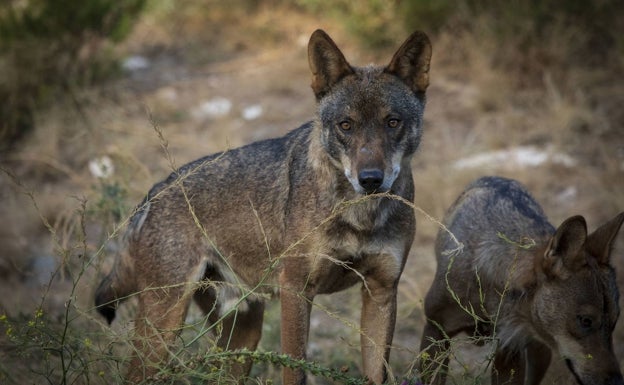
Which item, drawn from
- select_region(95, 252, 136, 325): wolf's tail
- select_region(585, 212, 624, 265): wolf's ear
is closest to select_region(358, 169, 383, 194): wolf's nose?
select_region(585, 212, 624, 265): wolf's ear

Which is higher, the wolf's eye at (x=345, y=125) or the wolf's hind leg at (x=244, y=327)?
the wolf's eye at (x=345, y=125)

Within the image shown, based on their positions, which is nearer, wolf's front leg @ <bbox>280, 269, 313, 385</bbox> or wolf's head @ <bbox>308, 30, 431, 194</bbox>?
wolf's head @ <bbox>308, 30, 431, 194</bbox>

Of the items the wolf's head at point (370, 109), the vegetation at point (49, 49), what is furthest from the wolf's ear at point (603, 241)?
the vegetation at point (49, 49)

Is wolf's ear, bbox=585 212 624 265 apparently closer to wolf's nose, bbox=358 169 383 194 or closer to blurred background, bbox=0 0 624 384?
wolf's nose, bbox=358 169 383 194

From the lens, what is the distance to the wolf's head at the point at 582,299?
15.9 feet

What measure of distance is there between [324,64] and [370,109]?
457 millimetres

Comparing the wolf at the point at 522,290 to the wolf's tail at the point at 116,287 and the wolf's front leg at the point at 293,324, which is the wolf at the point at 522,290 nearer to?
the wolf's front leg at the point at 293,324

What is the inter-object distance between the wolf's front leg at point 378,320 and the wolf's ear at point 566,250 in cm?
93

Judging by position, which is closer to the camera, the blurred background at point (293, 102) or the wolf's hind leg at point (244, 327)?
the wolf's hind leg at point (244, 327)

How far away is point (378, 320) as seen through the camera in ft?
16.8

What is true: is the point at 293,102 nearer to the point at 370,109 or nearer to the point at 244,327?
the point at 244,327

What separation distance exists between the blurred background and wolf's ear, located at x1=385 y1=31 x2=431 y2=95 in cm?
287

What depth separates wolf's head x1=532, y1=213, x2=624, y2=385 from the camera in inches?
191

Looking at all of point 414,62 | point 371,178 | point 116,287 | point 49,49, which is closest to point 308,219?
point 371,178
